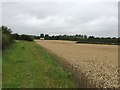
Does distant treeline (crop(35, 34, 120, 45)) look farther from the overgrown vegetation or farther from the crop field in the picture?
the crop field

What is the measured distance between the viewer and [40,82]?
13.1 m

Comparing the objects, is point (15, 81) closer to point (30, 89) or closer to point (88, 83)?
point (30, 89)

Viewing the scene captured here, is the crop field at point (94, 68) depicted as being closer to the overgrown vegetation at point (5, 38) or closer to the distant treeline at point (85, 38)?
the overgrown vegetation at point (5, 38)

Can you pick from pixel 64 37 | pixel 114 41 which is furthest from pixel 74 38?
pixel 114 41

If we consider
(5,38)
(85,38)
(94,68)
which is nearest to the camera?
(94,68)

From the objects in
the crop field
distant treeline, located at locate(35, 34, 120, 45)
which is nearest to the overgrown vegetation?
the crop field

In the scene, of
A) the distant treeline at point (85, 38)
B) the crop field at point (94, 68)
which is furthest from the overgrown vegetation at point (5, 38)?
the distant treeline at point (85, 38)

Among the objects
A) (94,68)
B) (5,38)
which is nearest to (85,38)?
(5,38)

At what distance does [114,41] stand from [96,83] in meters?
91.7

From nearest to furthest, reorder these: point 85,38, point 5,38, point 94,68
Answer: point 94,68
point 5,38
point 85,38

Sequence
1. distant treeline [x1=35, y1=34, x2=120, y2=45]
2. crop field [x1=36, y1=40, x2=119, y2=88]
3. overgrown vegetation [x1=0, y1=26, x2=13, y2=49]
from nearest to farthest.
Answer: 1. crop field [x1=36, y1=40, x2=119, y2=88]
2. overgrown vegetation [x1=0, y1=26, x2=13, y2=49]
3. distant treeline [x1=35, y1=34, x2=120, y2=45]

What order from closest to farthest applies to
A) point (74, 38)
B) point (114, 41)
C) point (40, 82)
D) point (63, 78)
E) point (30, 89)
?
point (30, 89), point (40, 82), point (63, 78), point (114, 41), point (74, 38)

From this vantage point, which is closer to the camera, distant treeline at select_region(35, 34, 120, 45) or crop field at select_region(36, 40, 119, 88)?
crop field at select_region(36, 40, 119, 88)

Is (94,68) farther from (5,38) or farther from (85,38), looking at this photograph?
(85,38)
